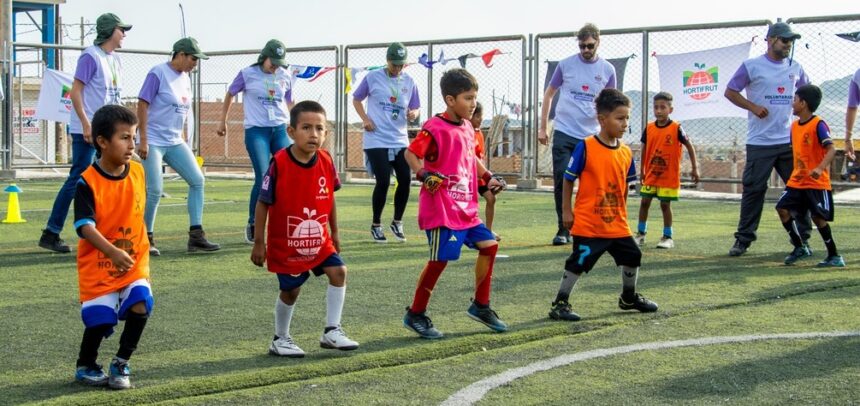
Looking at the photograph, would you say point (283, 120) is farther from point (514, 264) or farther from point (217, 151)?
point (217, 151)

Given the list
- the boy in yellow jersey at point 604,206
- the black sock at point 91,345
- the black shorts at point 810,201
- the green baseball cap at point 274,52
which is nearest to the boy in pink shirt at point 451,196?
the boy in yellow jersey at point 604,206

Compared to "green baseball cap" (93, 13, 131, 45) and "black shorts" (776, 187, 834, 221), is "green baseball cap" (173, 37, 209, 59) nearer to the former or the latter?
"green baseball cap" (93, 13, 131, 45)

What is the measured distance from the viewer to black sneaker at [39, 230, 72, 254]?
971cm

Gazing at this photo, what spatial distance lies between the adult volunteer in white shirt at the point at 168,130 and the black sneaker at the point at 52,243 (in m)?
0.73

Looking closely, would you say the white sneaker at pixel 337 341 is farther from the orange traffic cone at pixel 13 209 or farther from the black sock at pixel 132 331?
the orange traffic cone at pixel 13 209

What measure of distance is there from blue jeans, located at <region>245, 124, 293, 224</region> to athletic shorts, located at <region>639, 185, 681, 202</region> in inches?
143

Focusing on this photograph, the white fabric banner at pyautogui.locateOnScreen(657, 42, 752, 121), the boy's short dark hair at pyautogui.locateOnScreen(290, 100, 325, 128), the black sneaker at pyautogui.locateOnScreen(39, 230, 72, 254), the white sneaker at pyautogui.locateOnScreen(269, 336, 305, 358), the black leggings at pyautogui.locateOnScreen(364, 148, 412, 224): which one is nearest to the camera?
the white sneaker at pyautogui.locateOnScreen(269, 336, 305, 358)

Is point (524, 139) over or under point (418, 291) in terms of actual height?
over

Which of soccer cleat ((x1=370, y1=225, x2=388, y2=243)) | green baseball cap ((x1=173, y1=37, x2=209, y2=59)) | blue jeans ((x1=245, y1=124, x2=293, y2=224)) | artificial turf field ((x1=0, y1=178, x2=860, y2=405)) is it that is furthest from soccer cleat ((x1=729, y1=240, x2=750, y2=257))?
green baseball cap ((x1=173, y1=37, x2=209, y2=59))

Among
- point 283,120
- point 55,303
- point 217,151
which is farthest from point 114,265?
point 217,151

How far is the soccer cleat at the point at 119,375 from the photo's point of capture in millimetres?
4773

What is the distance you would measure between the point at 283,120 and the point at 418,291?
5.33 metres

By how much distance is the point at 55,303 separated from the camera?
7051 mm

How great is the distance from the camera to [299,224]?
5699mm
